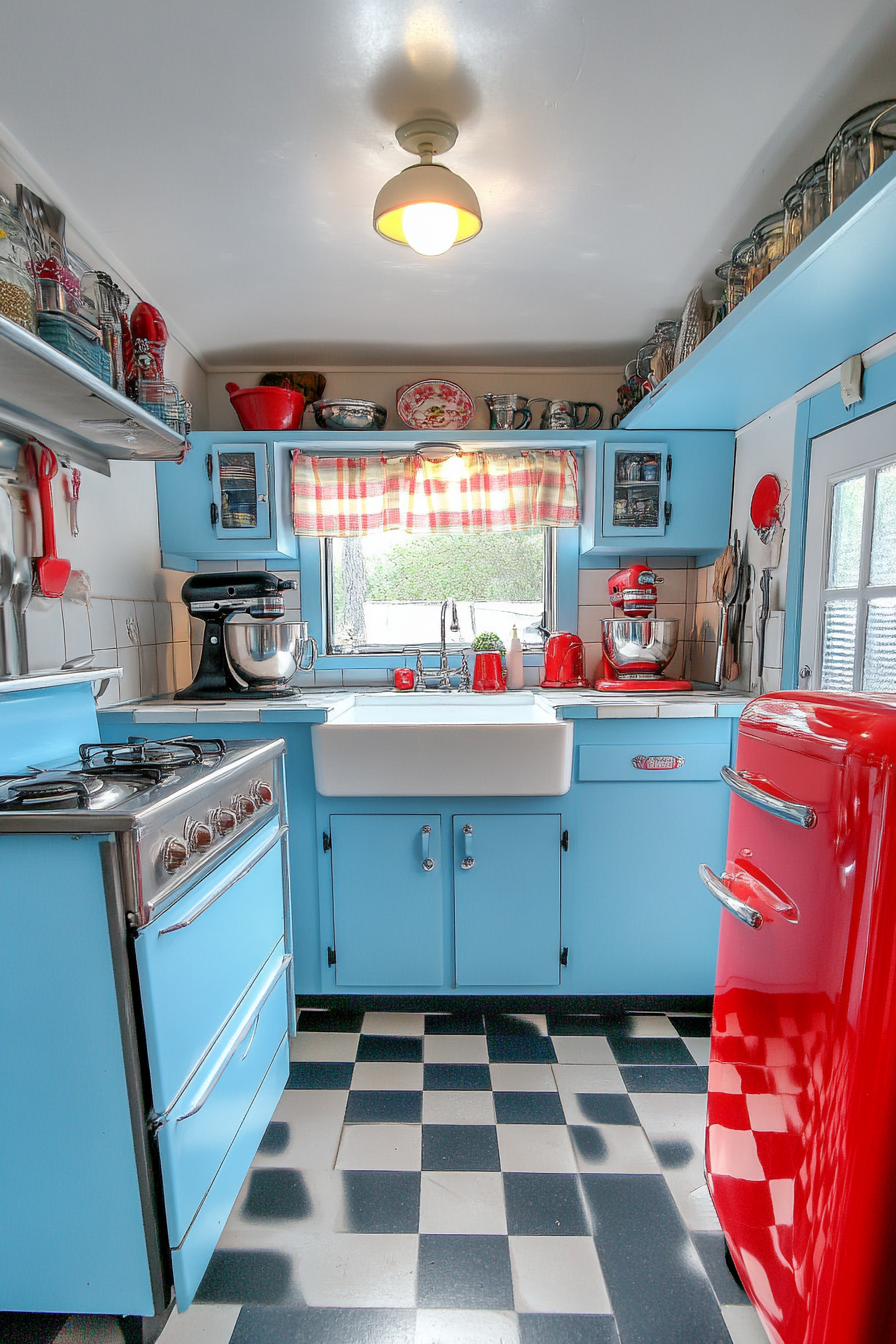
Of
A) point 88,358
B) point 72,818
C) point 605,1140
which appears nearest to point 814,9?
point 88,358

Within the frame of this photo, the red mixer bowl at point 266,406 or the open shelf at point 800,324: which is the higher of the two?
the red mixer bowl at point 266,406

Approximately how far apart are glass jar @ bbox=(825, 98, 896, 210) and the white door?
550 mm

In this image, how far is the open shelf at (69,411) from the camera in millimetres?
1196

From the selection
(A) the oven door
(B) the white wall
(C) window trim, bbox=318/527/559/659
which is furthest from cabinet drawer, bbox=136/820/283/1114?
(B) the white wall

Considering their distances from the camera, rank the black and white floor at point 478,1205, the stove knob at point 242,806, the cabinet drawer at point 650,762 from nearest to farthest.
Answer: the black and white floor at point 478,1205, the stove knob at point 242,806, the cabinet drawer at point 650,762

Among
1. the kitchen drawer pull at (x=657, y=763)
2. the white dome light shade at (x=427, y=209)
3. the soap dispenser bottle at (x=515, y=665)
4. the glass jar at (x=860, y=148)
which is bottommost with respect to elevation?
the kitchen drawer pull at (x=657, y=763)

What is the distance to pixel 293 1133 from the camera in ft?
5.29

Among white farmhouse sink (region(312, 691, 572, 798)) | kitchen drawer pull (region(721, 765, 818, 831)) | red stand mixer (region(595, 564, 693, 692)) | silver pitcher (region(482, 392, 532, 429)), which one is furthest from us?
silver pitcher (region(482, 392, 532, 429))

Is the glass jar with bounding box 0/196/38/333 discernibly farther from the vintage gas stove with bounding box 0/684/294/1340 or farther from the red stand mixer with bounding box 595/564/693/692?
the red stand mixer with bounding box 595/564/693/692

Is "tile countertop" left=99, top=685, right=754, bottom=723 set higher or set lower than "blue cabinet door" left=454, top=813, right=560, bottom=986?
higher

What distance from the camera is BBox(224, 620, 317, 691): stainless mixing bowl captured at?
7.20 ft

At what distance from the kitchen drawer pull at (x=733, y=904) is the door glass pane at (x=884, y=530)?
930mm

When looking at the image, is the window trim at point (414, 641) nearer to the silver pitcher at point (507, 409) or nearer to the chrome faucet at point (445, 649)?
the chrome faucet at point (445, 649)

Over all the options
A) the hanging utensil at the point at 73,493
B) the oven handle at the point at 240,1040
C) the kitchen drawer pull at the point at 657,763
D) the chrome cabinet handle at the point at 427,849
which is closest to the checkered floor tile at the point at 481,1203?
the oven handle at the point at 240,1040
